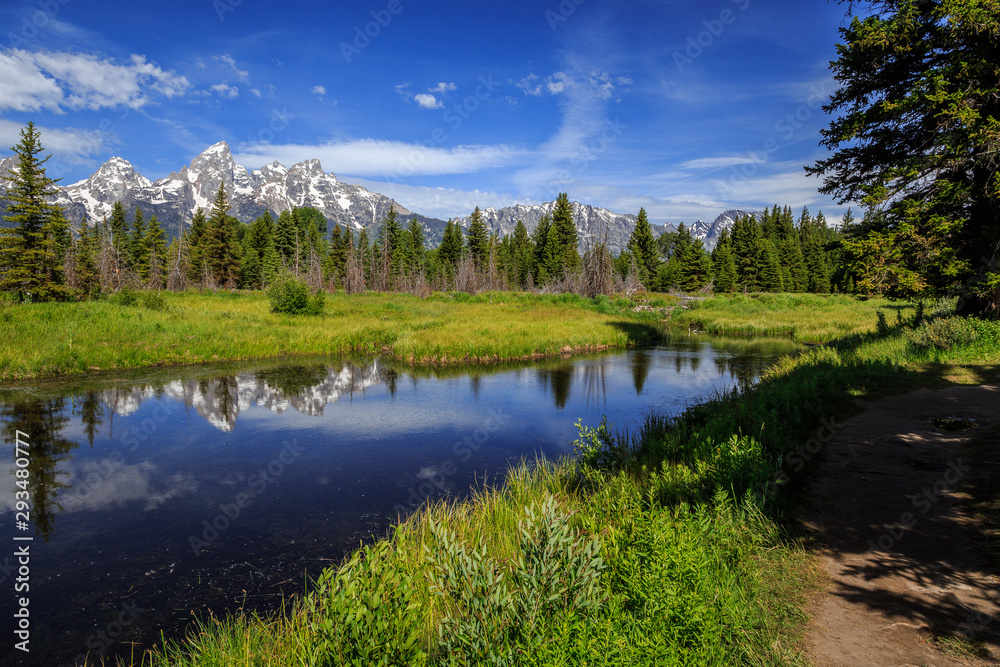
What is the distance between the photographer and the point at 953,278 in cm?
1445

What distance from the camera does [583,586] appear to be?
355cm

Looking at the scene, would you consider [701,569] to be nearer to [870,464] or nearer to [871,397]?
[870,464]

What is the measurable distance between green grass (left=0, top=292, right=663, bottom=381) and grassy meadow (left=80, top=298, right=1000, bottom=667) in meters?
17.2

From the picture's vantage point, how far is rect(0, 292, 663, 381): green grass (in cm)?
1828

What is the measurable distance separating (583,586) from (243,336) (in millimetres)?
23778

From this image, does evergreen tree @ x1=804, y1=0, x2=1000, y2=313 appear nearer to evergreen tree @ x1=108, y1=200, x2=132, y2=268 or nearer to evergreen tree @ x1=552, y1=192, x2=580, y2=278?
evergreen tree @ x1=552, y1=192, x2=580, y2=278

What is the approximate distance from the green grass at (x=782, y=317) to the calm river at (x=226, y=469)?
16.8 m

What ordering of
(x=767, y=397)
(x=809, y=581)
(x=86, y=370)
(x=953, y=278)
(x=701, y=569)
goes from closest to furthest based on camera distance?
1. (x=701, y=569)
2. (x=809, y=581)
3. (x=767, y=397)
4. (x=953, y=278)
5. (x=86, y=370)

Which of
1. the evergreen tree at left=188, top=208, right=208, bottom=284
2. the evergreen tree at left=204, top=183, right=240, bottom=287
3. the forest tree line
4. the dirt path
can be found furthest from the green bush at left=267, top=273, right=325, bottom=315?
the evergreen tree at left=188, top=208, right=208, bottom=284

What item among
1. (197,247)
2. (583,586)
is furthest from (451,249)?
(583,586)

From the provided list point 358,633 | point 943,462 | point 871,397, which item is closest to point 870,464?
point 943,462

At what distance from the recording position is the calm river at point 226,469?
5828 mm

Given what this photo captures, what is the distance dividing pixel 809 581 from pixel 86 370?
2263cm

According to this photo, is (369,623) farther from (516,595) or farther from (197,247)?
(197,247)
